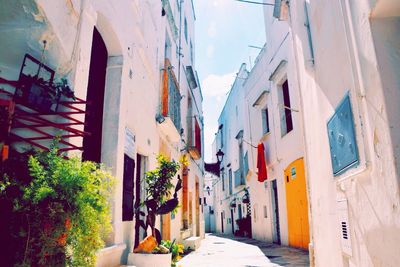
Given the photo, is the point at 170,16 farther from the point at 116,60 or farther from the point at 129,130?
the point at 129,130

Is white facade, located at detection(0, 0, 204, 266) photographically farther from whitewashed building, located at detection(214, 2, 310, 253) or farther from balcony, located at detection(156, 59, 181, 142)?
whitewashed building, located at detection(214, 2, 310, 253)

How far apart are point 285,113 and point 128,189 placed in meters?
6.51

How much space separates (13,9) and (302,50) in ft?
10.3

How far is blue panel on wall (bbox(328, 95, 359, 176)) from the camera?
2252mm

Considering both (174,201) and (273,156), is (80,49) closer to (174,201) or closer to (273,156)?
(174,201)

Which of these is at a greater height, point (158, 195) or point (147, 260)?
point (158, 195)

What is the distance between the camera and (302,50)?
3.89 meters

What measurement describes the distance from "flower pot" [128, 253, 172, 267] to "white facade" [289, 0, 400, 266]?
219cm

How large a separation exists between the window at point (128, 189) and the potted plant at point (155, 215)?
0.87 feet

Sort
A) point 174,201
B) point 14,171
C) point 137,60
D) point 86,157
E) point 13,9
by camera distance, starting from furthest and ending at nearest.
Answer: point 137,60 → point 174,201 → point 86,157 → point 13,9 → point 14,171

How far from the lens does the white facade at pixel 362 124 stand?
1.79 meters

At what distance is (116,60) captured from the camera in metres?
5.06

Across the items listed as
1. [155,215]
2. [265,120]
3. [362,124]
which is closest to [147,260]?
[155,215]

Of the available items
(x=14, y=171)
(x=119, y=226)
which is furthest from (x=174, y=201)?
(x=14, y=171)
